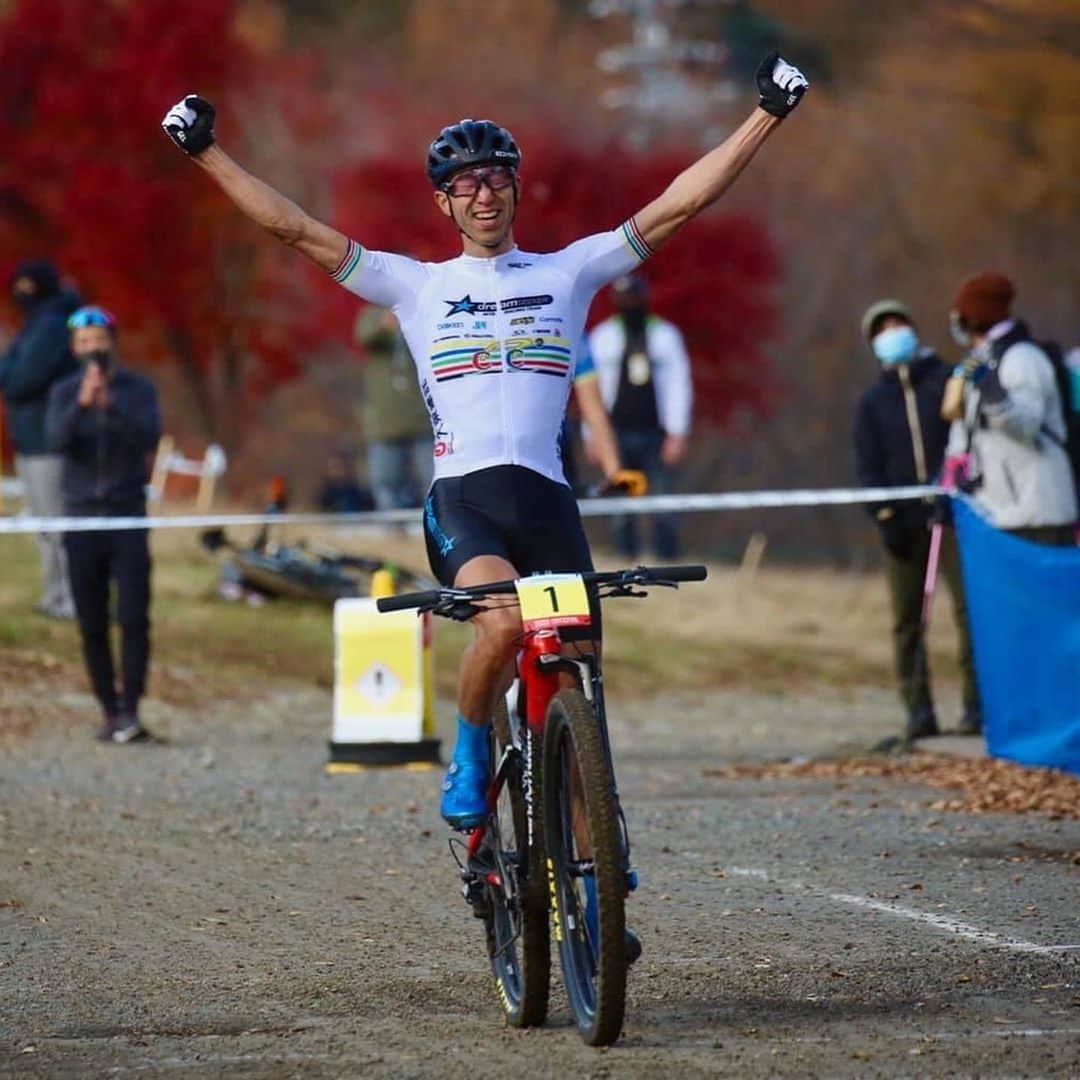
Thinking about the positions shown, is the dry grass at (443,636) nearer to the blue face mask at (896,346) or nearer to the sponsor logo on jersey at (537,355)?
the blue face mask at (896,346)

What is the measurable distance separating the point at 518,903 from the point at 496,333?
Answer: 1.62 m

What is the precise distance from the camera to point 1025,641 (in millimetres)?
12266

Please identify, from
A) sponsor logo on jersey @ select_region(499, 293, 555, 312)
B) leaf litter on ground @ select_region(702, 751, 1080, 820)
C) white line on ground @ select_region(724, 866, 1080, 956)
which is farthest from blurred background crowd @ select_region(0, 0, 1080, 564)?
sponsor logo on jersey @ select_region(499, 293, 555, 312)

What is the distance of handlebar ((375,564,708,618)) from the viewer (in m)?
6.78

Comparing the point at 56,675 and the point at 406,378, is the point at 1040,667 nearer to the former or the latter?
the point at 56,675

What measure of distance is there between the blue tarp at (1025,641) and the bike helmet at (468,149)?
199 inches

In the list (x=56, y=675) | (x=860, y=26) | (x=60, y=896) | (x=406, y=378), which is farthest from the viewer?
(x=860, y=26)

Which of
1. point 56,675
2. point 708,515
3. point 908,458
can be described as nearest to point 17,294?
point 56,675

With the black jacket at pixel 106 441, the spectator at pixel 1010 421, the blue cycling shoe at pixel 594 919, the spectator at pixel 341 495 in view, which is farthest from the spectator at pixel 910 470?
the spectator at pixel 341 495

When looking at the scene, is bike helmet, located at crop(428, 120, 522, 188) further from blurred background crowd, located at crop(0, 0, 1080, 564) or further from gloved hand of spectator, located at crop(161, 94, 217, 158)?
blurred background crowd, located at crop(0, 0, 1080, 564)

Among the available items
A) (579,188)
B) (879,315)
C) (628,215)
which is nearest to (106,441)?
(879,315)

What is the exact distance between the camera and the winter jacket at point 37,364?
17.2 m

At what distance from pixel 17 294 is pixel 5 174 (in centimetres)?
1491

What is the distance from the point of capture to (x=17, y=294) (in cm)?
1736
